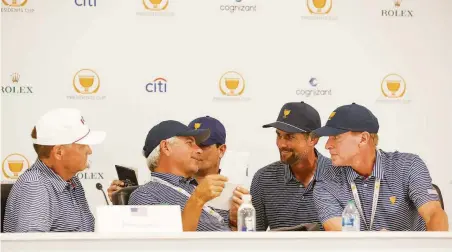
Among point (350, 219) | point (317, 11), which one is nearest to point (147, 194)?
point (350, 219)

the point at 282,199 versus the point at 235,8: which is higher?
the point at 235,8

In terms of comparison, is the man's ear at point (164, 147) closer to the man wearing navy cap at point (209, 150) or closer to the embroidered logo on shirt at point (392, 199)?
the man wearing navy cap at point (209, 150)

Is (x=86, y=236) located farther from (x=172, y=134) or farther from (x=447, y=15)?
(x=447, y=15)

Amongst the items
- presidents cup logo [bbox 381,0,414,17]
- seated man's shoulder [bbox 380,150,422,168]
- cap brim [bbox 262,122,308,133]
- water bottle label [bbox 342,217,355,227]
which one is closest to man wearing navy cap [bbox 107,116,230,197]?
cap brim [bbox 262,122,308,133]

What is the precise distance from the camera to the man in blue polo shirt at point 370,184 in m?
3.93

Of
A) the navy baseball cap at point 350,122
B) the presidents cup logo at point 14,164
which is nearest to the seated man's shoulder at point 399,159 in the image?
the navy baseball cap at point 350,122

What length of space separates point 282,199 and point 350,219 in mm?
943

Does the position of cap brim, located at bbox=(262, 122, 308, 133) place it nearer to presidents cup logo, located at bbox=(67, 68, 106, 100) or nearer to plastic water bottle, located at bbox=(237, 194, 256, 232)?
plastic water bottle, located at bbox=(237, 194, 256, 232)

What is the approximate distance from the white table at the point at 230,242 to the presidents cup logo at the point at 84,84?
2.61m

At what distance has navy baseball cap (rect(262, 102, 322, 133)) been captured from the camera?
4645 millimetres

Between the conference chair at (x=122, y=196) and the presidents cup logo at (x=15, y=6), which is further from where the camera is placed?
the presidents cup logo at (x=15, y=6)

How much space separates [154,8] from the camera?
5.51 meters

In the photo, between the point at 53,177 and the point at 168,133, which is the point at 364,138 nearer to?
the point at 168,133

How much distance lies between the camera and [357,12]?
18.5ft
